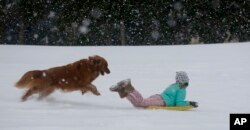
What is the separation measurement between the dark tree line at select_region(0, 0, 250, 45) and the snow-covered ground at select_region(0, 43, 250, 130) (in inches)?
302

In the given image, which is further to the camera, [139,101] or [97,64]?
[97,64]

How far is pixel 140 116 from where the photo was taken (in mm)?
7059

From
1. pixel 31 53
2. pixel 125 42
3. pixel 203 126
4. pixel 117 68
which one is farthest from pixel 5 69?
pixel 125 42

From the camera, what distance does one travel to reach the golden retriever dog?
27.3 feet

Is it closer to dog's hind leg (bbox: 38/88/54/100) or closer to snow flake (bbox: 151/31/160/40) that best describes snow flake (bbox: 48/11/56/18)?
snow flake (bbox: 151/31/160/40)

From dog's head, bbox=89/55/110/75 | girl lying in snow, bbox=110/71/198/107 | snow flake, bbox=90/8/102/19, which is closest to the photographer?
girl lying in snow, bbox=110/71/198/107

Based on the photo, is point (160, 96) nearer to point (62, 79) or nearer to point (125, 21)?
Answer: point (62, 79)

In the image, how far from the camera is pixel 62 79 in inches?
330

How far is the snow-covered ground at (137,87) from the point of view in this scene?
6.52 meters

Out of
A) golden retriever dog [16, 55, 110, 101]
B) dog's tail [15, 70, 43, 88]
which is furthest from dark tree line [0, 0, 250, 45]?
dog's tail [15, 70, 43, 88]

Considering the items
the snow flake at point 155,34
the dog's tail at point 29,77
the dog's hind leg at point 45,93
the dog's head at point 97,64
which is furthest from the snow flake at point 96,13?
the dog's hind leg at point 45,93

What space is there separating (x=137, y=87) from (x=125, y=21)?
17.3 metres

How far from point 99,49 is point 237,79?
9.20 metres

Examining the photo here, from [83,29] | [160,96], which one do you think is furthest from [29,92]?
[83,29]
